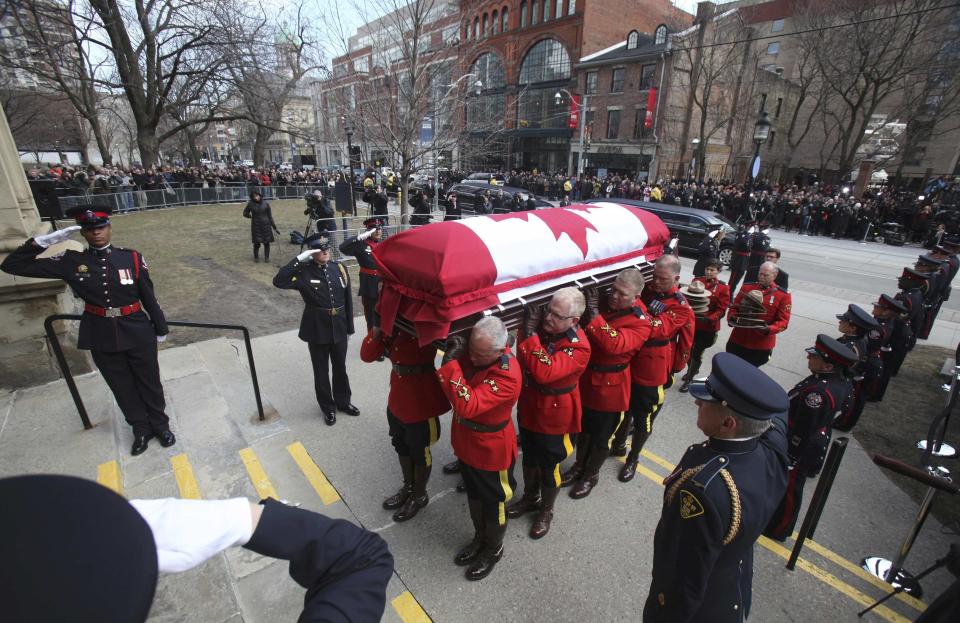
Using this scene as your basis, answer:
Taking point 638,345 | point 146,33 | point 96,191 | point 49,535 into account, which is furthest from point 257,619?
point 146,33

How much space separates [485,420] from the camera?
2.67 meters

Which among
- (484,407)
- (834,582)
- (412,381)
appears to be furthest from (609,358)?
(834,582)

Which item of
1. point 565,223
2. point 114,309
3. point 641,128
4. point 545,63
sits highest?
point 545,63

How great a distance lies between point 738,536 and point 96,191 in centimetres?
2297

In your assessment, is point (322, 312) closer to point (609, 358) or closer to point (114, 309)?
point (114, 309)

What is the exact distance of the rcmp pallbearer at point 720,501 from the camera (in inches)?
70.7

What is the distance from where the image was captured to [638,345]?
3.38 meters

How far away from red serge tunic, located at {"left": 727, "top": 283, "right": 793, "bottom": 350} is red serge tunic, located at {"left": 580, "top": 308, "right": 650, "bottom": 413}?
2149mm

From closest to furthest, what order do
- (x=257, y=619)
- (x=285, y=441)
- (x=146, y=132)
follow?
(x=257, y=619) → (x=285, y=441) → (x=146, y=132)

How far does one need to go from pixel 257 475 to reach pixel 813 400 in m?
4.47

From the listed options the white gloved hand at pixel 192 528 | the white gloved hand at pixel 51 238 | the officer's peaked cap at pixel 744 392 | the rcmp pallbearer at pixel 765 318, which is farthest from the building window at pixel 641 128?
the white gloved hand at pixel 192 528

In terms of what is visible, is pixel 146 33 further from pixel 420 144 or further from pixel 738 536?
pixel 738 536

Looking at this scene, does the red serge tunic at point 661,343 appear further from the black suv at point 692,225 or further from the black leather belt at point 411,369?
the black suv at point 692,225

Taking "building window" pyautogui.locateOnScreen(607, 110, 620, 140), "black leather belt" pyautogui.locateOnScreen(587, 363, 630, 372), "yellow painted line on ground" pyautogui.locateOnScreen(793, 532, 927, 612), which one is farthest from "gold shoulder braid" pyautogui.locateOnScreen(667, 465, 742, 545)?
"building window" pyautogui.locateOnScreen(607, 110, 620, 140)
